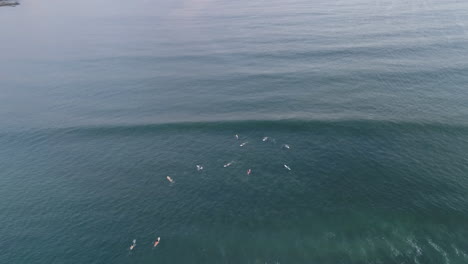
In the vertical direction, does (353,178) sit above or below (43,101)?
below

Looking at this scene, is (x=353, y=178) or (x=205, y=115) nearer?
(x=353, y=178)

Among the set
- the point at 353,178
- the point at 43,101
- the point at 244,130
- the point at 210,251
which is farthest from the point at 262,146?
the point at 43,101

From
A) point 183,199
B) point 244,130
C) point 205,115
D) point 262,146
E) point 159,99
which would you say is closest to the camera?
point 183,199

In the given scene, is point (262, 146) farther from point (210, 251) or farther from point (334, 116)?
point (210, 251)

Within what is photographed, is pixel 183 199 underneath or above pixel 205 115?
underneath

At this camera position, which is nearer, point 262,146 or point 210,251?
point 210,251

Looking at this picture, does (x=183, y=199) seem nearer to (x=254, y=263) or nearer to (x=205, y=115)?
(x=254, y=263)

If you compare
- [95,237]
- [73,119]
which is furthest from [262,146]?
[73,119]

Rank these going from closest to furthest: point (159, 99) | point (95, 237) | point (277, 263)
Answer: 1. point (277, 263)
2. point (95, 237)
3. point (159, 99)

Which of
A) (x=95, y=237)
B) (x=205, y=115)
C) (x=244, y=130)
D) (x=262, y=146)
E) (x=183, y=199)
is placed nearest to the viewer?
(x=95, y=237)
